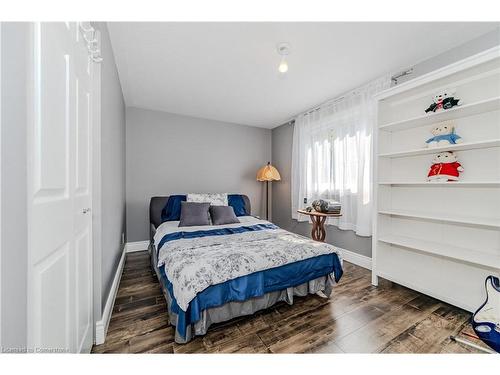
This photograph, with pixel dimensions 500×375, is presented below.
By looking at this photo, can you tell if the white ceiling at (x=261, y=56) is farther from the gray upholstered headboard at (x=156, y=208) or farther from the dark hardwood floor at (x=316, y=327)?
the dark hardwood floor at (x=316, y=327)

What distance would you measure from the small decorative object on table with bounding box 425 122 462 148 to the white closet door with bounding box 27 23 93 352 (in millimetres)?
2792

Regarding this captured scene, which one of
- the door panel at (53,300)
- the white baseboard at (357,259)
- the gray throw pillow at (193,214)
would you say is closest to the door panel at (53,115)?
the door panel at (53,300)

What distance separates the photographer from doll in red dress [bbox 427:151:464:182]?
1925mm

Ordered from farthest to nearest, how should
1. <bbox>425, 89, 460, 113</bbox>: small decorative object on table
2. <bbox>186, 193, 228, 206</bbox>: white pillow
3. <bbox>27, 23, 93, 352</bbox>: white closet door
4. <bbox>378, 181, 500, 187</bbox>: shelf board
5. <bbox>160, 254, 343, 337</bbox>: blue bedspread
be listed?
1. <bbox>186, 193, 228, 206</bbox>: white pillow
2. <bbox>425, 89, 460, 113</bbox>: small decorative object on table
3. <bbox>378, 181, 500, 187</bbox>: shelf board
4. <bbox>160, 254, 343, 337</bbox>: blue bedspread
5. <bbox>27, 23, 93, 352</bbox>: white closet door

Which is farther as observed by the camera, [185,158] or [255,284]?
[185,158]

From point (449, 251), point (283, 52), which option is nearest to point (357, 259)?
point (449, 251)

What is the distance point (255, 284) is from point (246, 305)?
8.9 inches

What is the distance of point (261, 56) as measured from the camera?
2145 millimetres

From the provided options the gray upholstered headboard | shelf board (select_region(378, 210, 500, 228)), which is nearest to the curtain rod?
shelf board (select_region(378, 210, 500, 228))

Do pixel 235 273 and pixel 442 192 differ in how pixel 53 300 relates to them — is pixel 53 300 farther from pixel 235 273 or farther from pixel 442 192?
pixel 442 192

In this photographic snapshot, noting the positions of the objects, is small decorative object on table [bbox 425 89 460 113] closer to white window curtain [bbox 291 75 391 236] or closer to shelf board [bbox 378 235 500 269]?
white window curtain [bbox 291 75 391 236]

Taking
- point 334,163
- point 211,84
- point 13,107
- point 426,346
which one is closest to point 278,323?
point 426,346

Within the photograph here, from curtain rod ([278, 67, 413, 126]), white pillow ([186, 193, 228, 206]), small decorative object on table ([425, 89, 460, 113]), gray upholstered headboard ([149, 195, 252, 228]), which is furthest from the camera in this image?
white pillow ([186, 193, 228, 206])

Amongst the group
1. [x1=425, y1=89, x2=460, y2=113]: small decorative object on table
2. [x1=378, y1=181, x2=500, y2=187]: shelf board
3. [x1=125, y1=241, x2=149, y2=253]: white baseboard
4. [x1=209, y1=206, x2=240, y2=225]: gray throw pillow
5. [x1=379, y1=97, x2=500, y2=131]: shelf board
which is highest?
[x1=425, y1=89, x2=460, y2=113]: small decorative object on table
